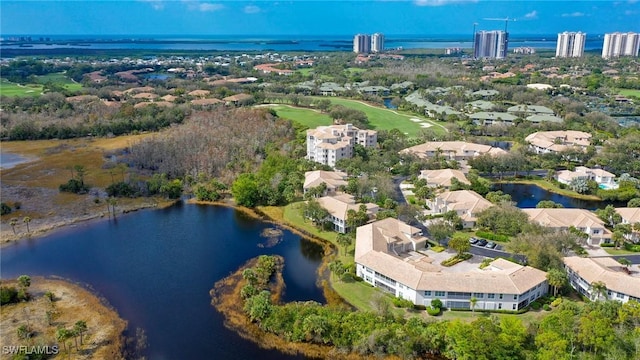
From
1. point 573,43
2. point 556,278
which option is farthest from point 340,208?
point 573,43

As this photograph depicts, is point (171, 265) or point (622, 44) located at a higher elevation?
point (622, 44)

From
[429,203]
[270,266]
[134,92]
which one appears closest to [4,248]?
[270,266]

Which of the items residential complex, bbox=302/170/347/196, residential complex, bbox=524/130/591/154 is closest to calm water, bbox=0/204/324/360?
residential complex, bbox=302/170/347/196

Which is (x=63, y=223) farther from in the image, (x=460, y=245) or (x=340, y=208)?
(x=460, y=245)

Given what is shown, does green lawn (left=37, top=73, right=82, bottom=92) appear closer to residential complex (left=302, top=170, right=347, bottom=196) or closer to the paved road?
residential complex (left=302, top=170, right=347, bottom=196)

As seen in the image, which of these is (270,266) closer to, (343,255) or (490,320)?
(343,255)

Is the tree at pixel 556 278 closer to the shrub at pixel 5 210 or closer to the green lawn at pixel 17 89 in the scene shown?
the shrub at pixel 5 210

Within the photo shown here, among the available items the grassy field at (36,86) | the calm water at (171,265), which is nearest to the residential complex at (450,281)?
the calm water at (171,265)

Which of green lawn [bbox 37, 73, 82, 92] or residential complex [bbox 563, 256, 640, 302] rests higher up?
green lawn [bbox 37, 73, 82, 92]
